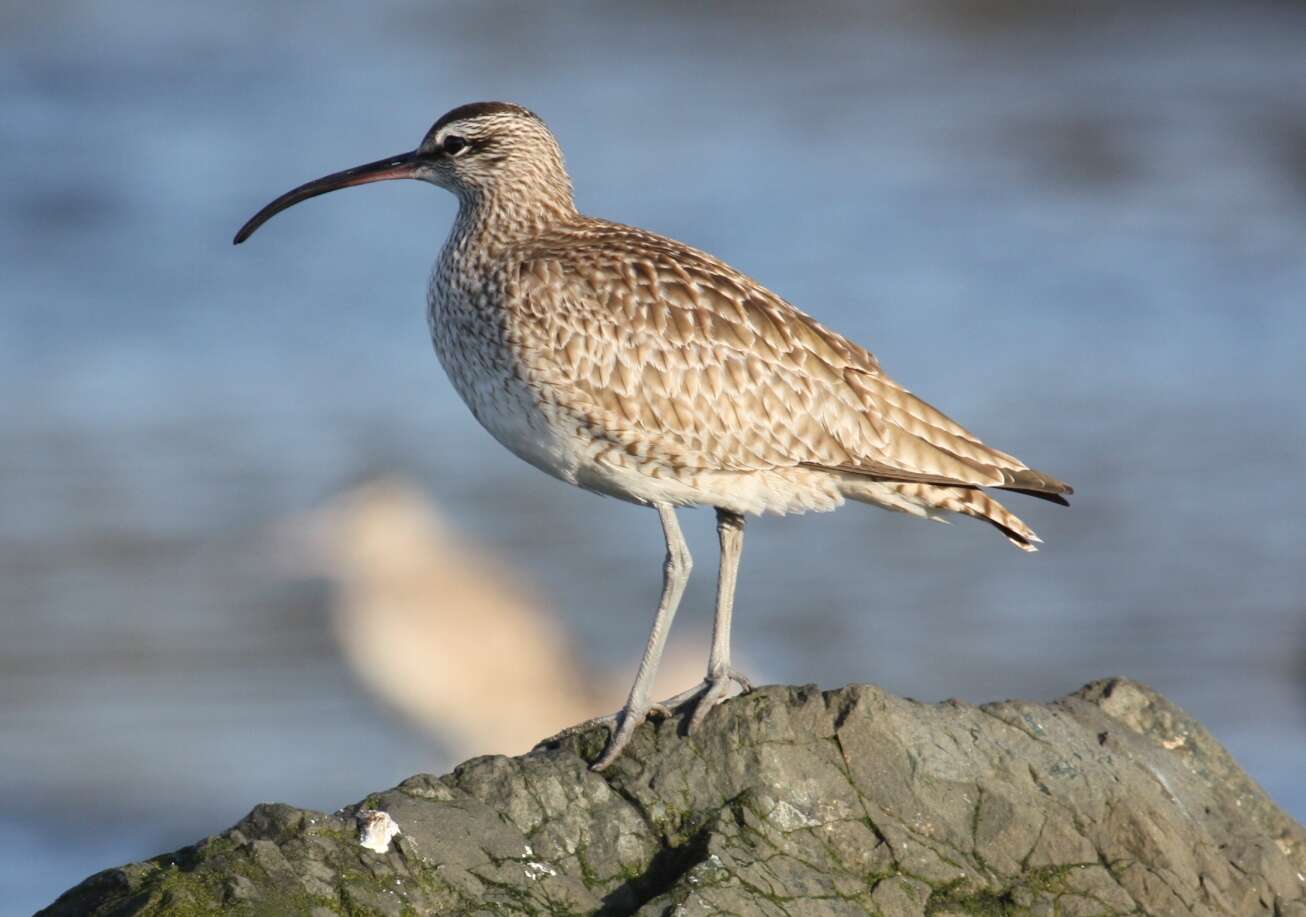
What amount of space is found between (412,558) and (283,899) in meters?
9.44

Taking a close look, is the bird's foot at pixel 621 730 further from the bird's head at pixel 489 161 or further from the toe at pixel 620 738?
the bird's head at pixel 489 161

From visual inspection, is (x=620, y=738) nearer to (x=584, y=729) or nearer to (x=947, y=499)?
(x=584, y=729)

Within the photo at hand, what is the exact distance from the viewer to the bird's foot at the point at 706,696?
7.20m

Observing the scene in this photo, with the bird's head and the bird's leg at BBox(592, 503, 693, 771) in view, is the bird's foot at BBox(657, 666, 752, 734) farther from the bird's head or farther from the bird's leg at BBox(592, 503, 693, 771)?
the bird's head

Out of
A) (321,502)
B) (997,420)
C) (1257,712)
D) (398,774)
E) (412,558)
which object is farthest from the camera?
(997,420)

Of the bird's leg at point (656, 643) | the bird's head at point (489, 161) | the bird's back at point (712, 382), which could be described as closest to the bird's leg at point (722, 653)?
the bird's leg at point (656, 643)

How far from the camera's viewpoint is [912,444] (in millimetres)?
8406

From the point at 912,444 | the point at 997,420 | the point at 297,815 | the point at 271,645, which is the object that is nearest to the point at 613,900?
the point at 297,815

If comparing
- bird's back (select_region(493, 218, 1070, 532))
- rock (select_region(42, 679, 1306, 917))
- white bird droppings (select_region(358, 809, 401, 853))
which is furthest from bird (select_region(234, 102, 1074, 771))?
white bird droppings (select_region(358, 809, 401, 853))

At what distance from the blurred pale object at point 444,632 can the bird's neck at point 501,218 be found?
4.43 meters

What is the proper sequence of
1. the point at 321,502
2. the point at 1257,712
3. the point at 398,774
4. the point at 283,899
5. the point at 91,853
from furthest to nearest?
the point at 321,502 < the point at 1257,712 < the point at 398,774 < the point at 91,853 < the point at 283,899

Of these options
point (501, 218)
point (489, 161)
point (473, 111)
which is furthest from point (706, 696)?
point (473, 111)

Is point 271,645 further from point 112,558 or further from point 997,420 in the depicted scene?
point 997,420

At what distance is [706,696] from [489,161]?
3.10 meters
